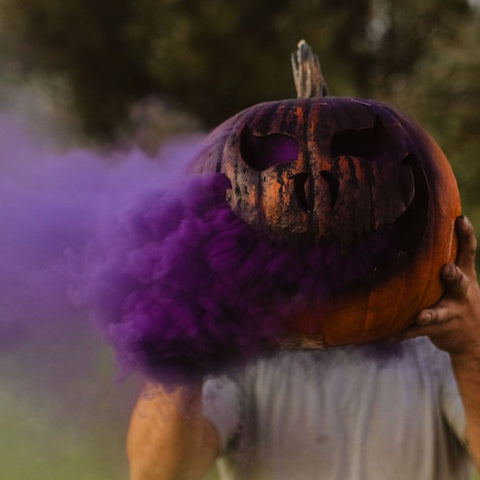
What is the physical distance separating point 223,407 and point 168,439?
0.18 metres

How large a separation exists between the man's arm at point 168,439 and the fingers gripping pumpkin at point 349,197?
0.22 metres

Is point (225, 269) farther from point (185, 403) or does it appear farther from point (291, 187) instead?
point (185, 403)

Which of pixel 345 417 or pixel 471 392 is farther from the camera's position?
pixel 345 417

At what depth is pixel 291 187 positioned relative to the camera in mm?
897

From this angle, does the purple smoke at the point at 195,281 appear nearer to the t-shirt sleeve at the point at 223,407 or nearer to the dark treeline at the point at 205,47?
the t-shirt sleeve at the point at 223,407

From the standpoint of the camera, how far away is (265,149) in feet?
3.17

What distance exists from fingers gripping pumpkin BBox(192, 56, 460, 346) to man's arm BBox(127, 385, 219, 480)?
22 cm

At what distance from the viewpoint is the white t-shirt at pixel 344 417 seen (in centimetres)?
130

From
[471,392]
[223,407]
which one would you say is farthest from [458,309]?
[223,407]

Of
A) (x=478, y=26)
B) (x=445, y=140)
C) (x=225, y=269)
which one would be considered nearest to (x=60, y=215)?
(x=225, y=269)

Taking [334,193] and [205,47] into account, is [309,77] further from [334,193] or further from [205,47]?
[205,47]

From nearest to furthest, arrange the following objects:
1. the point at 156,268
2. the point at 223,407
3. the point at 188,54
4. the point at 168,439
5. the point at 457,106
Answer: the point at 156,268
the point at 168,439
the point at 223,407
the point at 457,106
the point at 188,54

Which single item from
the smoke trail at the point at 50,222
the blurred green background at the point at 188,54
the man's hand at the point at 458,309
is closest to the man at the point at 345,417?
the man's hand at the point at 458,309

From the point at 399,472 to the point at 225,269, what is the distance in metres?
0.66
